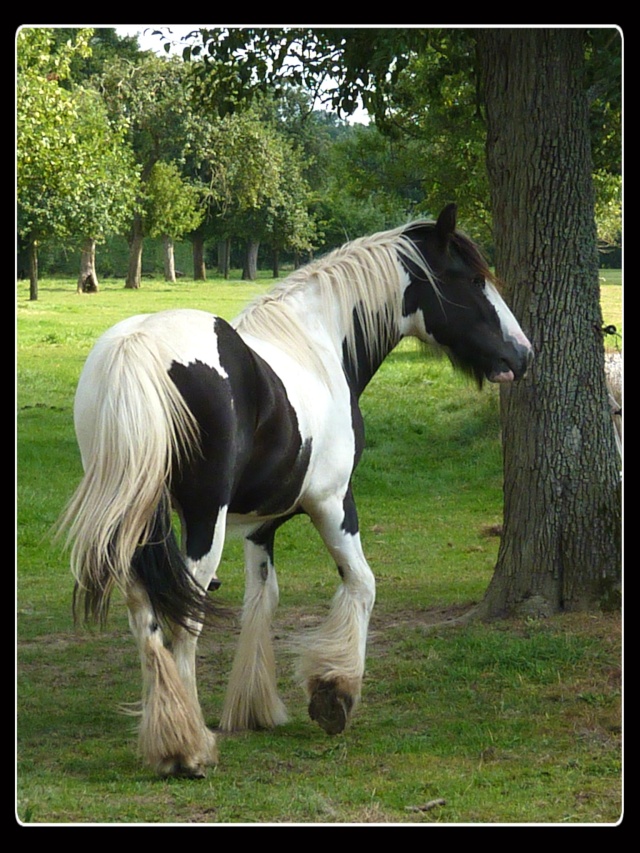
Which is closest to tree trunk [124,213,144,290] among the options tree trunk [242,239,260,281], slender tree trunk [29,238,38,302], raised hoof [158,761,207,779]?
slender tree trunk [29,238,38,302]

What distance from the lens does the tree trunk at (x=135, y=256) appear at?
786 cm

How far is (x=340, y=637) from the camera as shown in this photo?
4.75 m

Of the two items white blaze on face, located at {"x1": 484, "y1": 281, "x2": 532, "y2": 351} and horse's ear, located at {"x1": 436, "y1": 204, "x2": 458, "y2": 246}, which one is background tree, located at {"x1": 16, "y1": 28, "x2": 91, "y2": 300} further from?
white blaze on face, located at {"x1": 484, "y1": 281, "x2": 532, "y2": 351}

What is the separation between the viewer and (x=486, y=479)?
11.2 metres

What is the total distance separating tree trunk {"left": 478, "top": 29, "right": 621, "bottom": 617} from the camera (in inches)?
234

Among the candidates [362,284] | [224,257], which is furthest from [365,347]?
[224,257]

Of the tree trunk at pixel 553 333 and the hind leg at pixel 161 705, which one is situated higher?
the tree trunk at pixel 553 333

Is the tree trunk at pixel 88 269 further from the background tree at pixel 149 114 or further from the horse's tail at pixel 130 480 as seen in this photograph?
the horse's tail at pixel 130 480

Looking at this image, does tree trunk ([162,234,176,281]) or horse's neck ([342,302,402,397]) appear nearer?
horse's neck ([342,302,402,397])

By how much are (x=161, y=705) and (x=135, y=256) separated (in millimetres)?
5162

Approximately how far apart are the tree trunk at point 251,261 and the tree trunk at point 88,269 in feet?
4.15

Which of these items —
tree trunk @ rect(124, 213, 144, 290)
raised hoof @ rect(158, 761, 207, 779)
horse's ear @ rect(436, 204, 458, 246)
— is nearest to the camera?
raised hoof @ rect(158, 761, 207, 779)

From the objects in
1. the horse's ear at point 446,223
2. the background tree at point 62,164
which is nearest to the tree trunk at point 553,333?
the horse's ear at point 446,223

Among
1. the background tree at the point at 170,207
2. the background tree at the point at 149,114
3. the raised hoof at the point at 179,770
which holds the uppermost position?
the background tree at the point at 149,114
